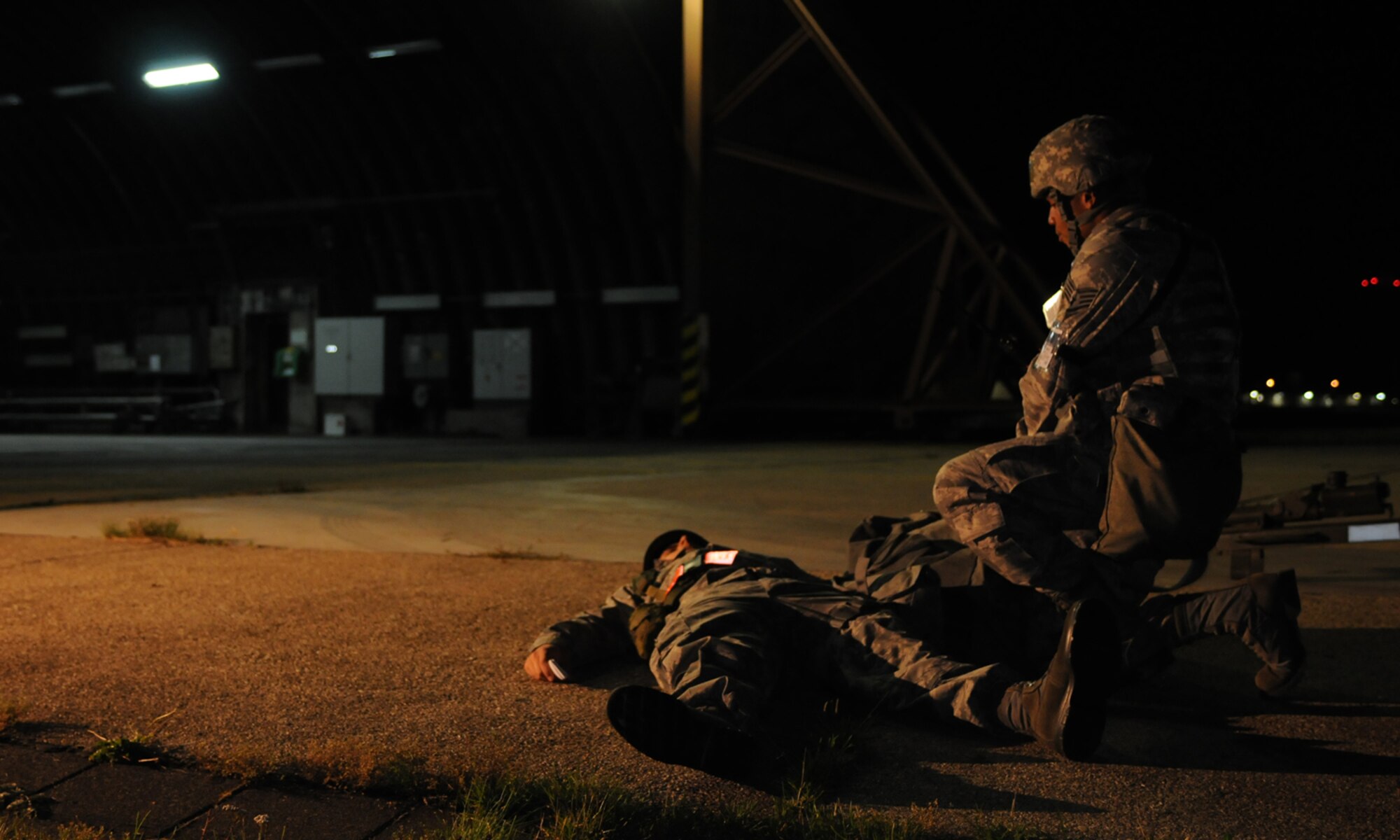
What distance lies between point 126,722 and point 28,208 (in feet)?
78.5

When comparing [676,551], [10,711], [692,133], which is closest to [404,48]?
[692,133]

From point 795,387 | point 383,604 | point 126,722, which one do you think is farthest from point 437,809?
point 795,387

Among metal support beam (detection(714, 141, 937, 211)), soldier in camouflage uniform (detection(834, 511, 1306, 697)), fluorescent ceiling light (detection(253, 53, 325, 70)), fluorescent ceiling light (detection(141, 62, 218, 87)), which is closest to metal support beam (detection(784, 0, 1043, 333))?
metal support beam (detection(714, 141, 937, 211))

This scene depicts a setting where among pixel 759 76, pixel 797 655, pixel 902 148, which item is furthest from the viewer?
pixel 902 148

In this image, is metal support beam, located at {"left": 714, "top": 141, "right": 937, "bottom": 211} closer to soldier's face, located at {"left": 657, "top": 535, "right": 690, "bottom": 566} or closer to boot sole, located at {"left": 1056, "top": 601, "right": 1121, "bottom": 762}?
soldier's face, located at {"left": 657, "top": 535, "right": 690, "bottom": 566}

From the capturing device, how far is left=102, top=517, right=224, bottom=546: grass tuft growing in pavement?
5938 millimetres

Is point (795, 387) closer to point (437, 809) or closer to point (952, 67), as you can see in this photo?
point (952, 67)

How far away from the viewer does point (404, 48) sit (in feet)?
55.1

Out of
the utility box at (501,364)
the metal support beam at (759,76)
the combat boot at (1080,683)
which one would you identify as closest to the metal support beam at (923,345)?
the metal support beam at (759,76)

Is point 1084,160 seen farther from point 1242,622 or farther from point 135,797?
point 135,797

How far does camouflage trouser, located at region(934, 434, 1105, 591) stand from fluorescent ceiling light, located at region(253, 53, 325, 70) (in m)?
16.9

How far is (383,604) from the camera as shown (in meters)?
Answer: 4.29

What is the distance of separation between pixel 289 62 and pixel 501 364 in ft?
19.3

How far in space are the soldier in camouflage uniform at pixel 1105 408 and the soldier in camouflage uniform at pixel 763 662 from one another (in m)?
0.31
